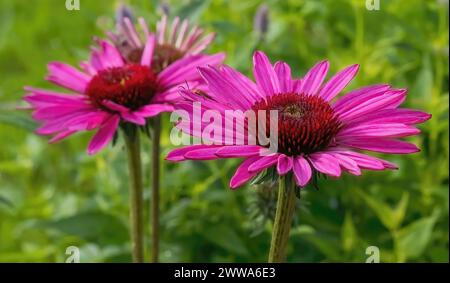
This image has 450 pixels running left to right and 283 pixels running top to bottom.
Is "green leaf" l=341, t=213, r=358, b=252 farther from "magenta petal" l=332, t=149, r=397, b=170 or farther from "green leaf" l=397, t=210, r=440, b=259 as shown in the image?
"magenta petal" l=332, t=149, r=397, b=170

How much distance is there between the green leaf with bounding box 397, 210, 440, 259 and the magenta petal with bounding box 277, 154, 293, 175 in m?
0.44

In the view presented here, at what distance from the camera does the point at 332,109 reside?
68 centimetres

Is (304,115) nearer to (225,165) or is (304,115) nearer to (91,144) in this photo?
(91,144)

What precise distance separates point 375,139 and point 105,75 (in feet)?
1.09

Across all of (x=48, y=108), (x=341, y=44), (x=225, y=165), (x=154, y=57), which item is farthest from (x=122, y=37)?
(x=341, y=44)

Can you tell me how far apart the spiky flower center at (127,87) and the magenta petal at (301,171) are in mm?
252

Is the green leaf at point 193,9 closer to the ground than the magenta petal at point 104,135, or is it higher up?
higher up

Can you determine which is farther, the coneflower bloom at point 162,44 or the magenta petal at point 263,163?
the coneflower bloom at point 162,44

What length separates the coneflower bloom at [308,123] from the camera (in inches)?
24.2

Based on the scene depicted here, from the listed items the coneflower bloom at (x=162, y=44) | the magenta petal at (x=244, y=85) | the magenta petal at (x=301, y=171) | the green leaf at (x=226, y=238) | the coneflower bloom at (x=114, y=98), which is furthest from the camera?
the green leaf at (x=226, y=238)

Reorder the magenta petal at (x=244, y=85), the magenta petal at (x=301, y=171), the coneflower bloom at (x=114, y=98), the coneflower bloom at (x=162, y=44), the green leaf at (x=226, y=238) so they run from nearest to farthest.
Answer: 1. the magenta petal at (x=301, y=171)
2. the magenta petal at (x=244, y=85)
3. the coneflower bloom at (x=114, y=98)
4. the coneflower bloom at (x=162, y=44)
5. the green leaf at (x=226, y=238)

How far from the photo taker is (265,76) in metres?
0.71

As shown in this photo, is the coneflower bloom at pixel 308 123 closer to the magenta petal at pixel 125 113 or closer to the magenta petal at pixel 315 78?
the magenta petal at pixel 315 78

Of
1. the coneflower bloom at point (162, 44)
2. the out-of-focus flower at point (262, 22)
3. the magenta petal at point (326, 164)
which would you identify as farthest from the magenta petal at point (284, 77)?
the out-of-focus flower at point (262, 22)
